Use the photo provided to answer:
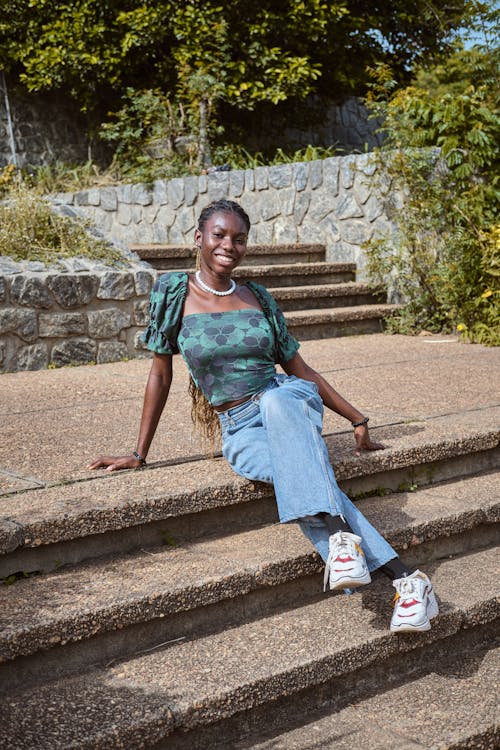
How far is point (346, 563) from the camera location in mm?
2404

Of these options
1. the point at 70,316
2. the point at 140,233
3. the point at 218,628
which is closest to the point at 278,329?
the point at 218,628

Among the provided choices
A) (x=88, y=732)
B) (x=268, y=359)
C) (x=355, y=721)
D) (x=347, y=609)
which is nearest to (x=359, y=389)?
(x=268, y=359)

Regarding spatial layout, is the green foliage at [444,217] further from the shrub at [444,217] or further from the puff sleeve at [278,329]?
the puff sleeve at [278,329]

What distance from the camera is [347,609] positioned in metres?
2.68

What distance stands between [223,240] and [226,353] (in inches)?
15.4

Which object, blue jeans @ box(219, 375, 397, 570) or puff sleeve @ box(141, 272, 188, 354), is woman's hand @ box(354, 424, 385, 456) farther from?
puff sleeve @ box(141, 272, 188, 354)

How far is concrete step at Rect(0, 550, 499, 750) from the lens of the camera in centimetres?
204

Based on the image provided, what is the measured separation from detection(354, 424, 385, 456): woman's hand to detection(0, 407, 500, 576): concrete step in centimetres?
3

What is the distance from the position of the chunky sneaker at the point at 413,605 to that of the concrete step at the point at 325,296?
180 inches

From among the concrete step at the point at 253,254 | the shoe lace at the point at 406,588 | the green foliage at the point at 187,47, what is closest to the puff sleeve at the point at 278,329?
the shoe lace at the point at 406,588

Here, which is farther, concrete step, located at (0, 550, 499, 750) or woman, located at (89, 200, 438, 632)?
woman, located at (89, 200, 438, 632)

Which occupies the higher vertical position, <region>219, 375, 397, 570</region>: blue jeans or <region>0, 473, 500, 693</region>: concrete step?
<region>219, 375, 397, 570</region>: blue jeans

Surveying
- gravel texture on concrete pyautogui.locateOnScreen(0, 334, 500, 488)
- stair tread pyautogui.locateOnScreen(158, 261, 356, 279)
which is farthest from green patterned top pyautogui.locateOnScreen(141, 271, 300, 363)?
stair tread pyautogui.locateOnScreen(158, 261, 356, 279)

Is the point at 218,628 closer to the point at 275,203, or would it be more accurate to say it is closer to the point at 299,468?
the point at 299,468
